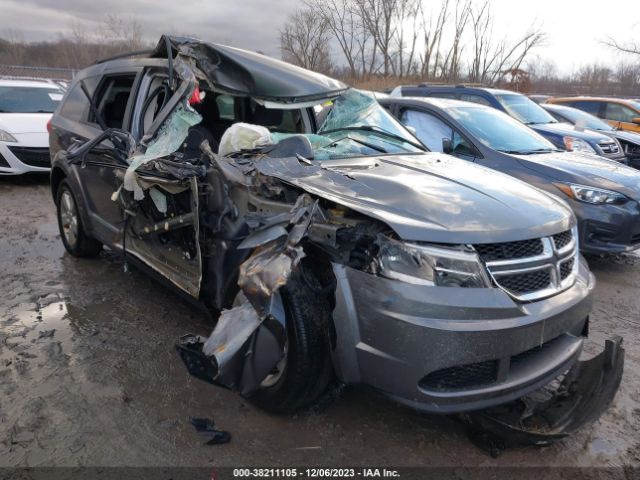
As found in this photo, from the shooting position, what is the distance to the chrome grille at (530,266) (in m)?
2.17

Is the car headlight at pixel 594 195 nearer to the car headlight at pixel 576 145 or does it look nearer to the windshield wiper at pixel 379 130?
the windshield wiper at pixel 379 130

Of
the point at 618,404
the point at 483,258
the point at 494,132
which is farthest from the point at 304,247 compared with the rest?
the point at 494,132

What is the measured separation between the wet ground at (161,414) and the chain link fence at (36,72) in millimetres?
18727

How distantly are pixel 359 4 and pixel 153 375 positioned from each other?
31.6 meters

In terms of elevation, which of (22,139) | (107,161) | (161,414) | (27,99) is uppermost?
(27,99)

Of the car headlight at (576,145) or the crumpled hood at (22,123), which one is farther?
the crumpled hood at (22,123)

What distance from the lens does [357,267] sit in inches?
85.4

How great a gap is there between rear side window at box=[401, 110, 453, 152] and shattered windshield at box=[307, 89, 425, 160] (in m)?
1.93

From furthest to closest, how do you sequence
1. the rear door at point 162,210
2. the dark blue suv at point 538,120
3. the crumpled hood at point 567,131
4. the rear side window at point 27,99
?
the rear side window at point 27,99, the crumpled hood at point 567,131, the dark blue suv at point 538,120, the rear door at point 162,210

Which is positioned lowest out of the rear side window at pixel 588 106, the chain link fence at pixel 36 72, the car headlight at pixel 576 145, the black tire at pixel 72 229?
the black tire at pixel 72 229

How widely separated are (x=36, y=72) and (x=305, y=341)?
2264cm

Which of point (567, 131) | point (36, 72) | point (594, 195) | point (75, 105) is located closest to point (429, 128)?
point (594, 195)

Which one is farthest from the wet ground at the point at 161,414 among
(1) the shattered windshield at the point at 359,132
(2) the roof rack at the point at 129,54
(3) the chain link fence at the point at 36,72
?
(3) the chain link fence at the point at 36,72

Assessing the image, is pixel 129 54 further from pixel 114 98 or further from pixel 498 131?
pixel 498 131
